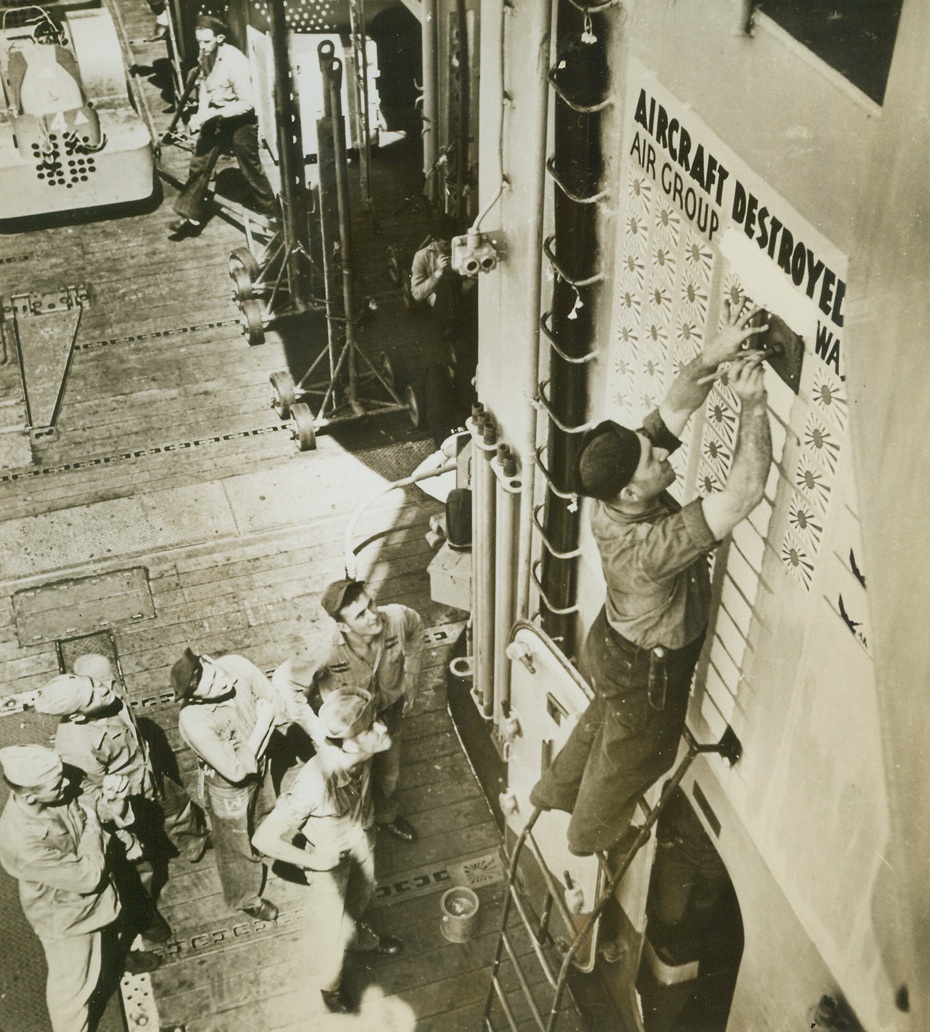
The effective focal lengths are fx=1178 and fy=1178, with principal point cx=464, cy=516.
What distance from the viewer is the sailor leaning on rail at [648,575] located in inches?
169

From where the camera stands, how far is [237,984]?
7000 millimetres

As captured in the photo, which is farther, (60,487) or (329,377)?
(329,377)

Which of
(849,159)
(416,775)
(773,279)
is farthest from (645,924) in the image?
(849,159)

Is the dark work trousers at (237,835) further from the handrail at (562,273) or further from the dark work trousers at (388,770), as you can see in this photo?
the handrail at (562,273)

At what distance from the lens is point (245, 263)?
41.1 ft

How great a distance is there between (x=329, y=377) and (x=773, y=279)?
8.31 meters

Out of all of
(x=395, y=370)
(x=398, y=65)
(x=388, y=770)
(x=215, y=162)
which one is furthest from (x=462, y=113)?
(x=388, y=770)

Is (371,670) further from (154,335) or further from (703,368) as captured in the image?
(154,335)

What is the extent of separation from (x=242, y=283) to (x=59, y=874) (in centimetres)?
724

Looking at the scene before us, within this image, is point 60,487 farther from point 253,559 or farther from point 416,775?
point 416,775

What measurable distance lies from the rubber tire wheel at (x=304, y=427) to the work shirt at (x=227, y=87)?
17.9 feet

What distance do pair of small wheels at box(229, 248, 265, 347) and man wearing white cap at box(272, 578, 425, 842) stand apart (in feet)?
17.6

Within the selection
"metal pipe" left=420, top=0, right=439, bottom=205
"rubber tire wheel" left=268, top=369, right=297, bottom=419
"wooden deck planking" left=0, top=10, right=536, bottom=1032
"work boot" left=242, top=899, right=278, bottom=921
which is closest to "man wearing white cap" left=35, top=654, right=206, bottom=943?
"wooden deck planking" left=0, top=10, right=536, bottom=1032

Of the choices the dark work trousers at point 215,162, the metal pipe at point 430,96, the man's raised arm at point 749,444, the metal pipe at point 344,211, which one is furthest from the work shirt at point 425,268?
the dark work trousers at point 215,162
